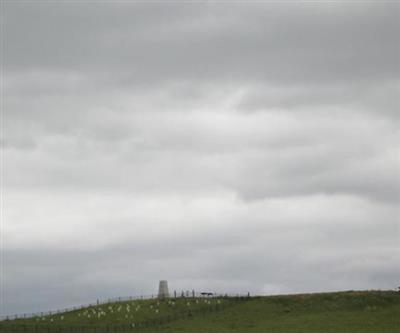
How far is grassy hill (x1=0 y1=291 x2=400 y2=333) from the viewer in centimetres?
8950

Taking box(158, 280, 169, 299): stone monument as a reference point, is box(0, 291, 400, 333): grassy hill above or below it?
below

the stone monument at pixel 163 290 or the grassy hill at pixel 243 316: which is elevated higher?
the stone monument at pixel 163 290

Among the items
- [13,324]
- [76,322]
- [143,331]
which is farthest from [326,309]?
[13,324]

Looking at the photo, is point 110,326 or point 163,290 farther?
point 163,290

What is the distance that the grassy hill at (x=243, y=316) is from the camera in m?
89.5

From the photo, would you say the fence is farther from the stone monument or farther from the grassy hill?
the stone monument

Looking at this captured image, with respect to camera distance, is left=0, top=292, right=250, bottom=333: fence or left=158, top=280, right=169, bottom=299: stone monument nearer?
left=0, top=292, right=250, bottom=333: fence

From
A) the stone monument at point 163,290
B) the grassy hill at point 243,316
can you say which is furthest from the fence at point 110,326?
the stone monument at point 163,290

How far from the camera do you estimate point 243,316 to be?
98.1 meters

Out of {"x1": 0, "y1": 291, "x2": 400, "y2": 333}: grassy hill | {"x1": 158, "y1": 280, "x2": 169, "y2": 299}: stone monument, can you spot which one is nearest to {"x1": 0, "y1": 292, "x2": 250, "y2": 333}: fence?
{"x1": 0, "y1": 291, "x2": 400, "y2": 333}: grassy hill

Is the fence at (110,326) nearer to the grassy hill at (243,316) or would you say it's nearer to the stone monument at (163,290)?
the grassy hill at (243,316)

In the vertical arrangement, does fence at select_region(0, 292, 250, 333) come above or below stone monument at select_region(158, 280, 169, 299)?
below

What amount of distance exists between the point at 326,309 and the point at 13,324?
1490 inches

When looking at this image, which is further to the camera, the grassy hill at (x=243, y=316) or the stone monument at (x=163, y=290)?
the stone monument at (x=163, y=290)
